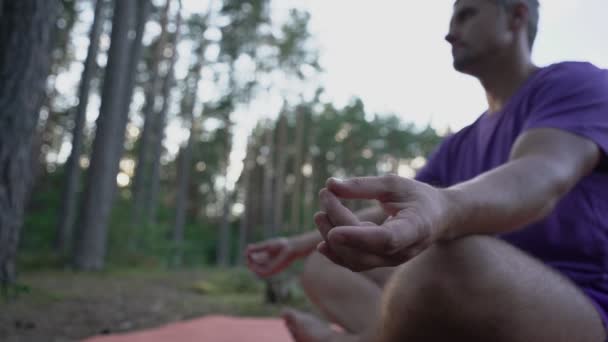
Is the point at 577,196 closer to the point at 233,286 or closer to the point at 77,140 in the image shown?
the point at 233,286

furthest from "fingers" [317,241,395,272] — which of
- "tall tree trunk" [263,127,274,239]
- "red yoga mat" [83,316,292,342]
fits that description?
"tall tree trunk" [263,127,274,239]

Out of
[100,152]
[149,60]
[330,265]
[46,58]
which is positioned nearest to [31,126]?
[46,58]

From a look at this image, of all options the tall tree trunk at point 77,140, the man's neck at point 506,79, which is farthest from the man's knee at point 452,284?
the tall tree trunk at point 77,140

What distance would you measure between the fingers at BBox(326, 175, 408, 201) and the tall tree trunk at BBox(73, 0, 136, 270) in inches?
250

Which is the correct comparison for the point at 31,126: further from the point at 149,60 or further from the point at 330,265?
the point at 149,60

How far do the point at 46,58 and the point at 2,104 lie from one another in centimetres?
36

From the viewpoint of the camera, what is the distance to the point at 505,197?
29.0 inches

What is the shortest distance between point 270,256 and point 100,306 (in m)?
2.66

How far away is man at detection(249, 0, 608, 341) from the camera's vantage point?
0.60m

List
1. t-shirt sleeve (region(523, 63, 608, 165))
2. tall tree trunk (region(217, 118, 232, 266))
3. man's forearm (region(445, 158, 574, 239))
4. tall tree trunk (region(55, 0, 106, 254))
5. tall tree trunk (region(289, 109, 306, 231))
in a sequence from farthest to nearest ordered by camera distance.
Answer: tall tree trunk (region(289, 109, 306, 231))
tall tree trunk (region(217, 118, 232, 266))
tall tree trunk (region(55, 0, 106, 254))
t-shirt sleeve (region(523, 63, 608, 165))
man's forearm (region(445, 158, 574, 239))

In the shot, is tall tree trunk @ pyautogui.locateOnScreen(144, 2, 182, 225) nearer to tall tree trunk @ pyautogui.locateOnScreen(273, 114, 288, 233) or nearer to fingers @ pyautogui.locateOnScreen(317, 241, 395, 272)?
tall tree trunk @ pyautogui.locateOnScreen(273, 114, 288, 233)

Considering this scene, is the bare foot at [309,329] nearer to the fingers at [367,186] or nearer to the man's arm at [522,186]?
the man's arm at [522,186]

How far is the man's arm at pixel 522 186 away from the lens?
71 cm

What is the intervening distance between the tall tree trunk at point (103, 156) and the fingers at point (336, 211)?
6.34 m
